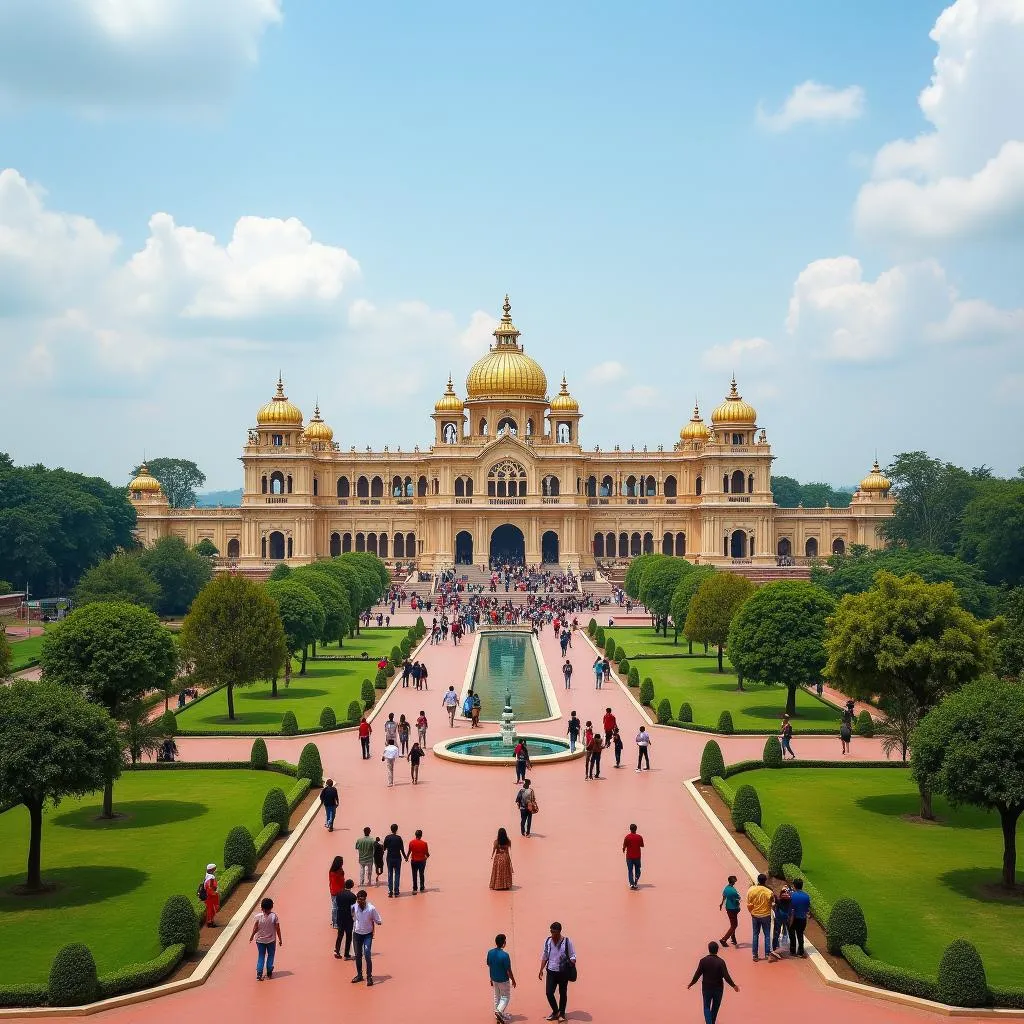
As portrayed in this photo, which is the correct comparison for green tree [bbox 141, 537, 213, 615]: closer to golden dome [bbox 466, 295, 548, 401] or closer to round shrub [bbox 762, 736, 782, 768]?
golden dome [bbox 466, 295, 548, 401]

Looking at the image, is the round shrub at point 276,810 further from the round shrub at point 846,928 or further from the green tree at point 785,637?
the green tree at point 785,637

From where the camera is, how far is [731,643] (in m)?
37.1

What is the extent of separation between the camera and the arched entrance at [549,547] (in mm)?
90000

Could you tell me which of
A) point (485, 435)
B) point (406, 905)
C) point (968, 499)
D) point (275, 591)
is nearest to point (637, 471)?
point (485, 435)

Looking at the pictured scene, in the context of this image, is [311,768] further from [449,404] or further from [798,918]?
[449,404]

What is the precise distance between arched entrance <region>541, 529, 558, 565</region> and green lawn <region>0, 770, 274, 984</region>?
202 feet

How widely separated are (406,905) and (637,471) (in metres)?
77.2

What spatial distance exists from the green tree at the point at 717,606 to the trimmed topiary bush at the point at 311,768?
740 inches

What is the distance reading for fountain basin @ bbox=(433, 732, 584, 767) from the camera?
29.8m

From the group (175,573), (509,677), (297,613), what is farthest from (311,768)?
(175,573)

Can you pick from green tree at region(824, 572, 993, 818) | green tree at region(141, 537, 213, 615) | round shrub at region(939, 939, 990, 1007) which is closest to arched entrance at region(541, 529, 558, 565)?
green tree at region(141, 537, 213, 615)

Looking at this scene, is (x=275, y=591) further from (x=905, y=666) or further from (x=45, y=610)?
(x=45, y=610)

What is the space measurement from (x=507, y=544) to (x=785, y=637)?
57.9 meters

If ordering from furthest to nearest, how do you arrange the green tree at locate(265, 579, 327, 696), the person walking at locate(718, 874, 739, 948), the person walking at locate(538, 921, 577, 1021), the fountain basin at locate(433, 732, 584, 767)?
the green tree at locate(265, 579, 327, 696), the fountain basin at locate(433, 732, 584, 767), the person walking at locate(718, 874, 739, 948), the person walking at locate(538, 921, 577, 1021)
